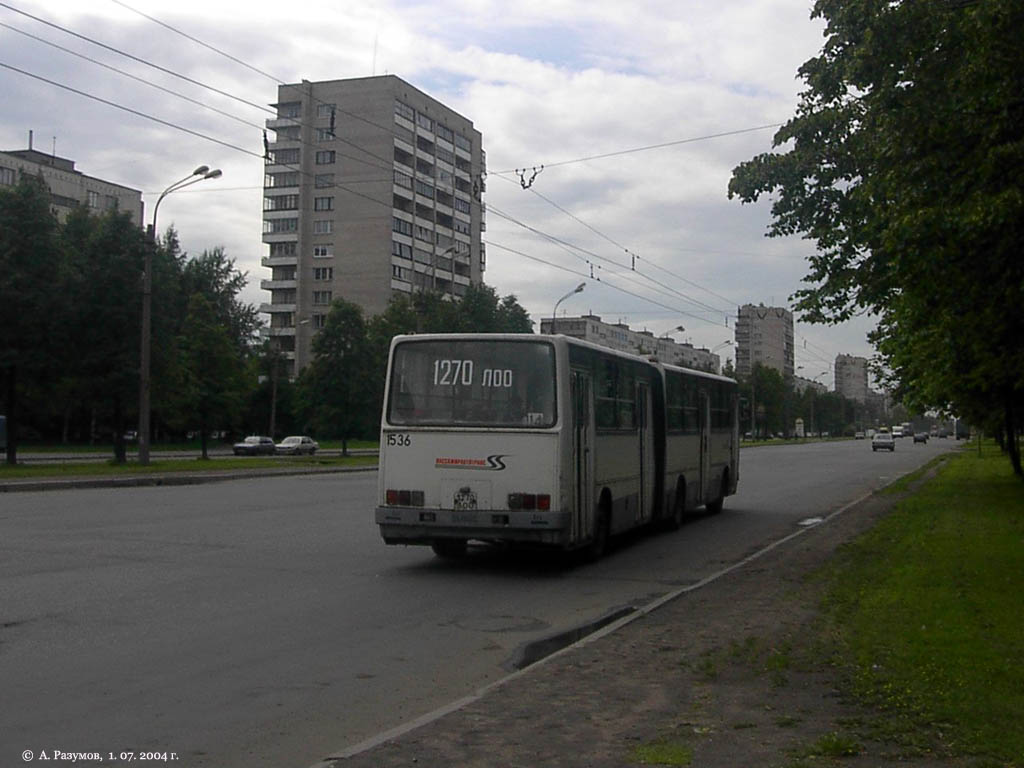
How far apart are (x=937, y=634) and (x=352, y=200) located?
308 feet

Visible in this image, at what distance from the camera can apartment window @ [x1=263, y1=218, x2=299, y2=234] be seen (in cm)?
10188

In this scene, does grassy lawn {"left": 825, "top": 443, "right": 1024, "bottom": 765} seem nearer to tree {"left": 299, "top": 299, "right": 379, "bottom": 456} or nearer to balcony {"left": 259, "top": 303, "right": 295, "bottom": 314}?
tree {"left": 299, "top": 299, "right": 379, "bottom": 456}

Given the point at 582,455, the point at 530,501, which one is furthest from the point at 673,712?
the point at 582,455

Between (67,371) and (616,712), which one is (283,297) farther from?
(616,712)

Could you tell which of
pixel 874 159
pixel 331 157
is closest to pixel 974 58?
pixel 874 159

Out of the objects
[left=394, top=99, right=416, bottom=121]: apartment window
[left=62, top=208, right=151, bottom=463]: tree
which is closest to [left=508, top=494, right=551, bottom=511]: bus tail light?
[left=62, top=208, right=151, bottom=463]: tree

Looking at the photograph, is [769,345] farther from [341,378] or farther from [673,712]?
[673,712]

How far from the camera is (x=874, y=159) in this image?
13.3 metres

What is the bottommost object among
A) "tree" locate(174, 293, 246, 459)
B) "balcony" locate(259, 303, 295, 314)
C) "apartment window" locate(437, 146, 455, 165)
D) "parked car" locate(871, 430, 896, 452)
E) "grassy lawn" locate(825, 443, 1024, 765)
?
"grassy lawn" locate(825, 443, 1024, 765)

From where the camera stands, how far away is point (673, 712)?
654 cm

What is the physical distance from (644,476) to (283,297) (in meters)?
89.8

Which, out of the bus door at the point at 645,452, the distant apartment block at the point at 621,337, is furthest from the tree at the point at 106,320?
the distant apartment block at the point at 621,337

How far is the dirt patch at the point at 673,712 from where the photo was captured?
5590 millimetres

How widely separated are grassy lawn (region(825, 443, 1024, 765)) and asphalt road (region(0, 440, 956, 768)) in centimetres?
235
